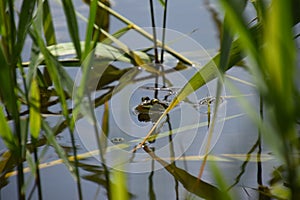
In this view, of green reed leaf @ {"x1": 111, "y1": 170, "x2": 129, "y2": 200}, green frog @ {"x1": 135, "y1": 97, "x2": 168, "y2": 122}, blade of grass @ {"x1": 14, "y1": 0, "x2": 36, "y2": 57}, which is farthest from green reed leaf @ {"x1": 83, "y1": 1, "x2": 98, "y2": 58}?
green reed leaf @ {"x1": 111, "y1": 170, "x2": 129, "y2": 200}

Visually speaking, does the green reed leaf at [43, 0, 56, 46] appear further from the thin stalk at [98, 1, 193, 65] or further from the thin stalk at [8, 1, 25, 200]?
the thin stalk at [8, 1, 25, 200]

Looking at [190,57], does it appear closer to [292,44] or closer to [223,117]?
[223,117]

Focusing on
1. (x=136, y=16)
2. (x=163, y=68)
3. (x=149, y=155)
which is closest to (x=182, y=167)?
(x=149, y=155)

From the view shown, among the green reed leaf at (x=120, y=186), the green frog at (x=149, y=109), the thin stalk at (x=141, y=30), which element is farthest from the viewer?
the thin stalk at (x=141, y=30)

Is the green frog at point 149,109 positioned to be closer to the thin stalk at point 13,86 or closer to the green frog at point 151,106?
the green frog at point 151,106

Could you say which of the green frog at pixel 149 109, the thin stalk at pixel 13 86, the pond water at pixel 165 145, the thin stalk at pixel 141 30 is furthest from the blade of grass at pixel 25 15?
the thin stalk at pixel 141 30

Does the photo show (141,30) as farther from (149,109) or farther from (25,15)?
(25,15)

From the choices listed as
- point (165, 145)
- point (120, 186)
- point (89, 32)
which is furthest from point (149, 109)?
point (120, 186)

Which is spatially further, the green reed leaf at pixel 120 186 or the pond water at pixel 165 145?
the pond water at pixel 165 145
